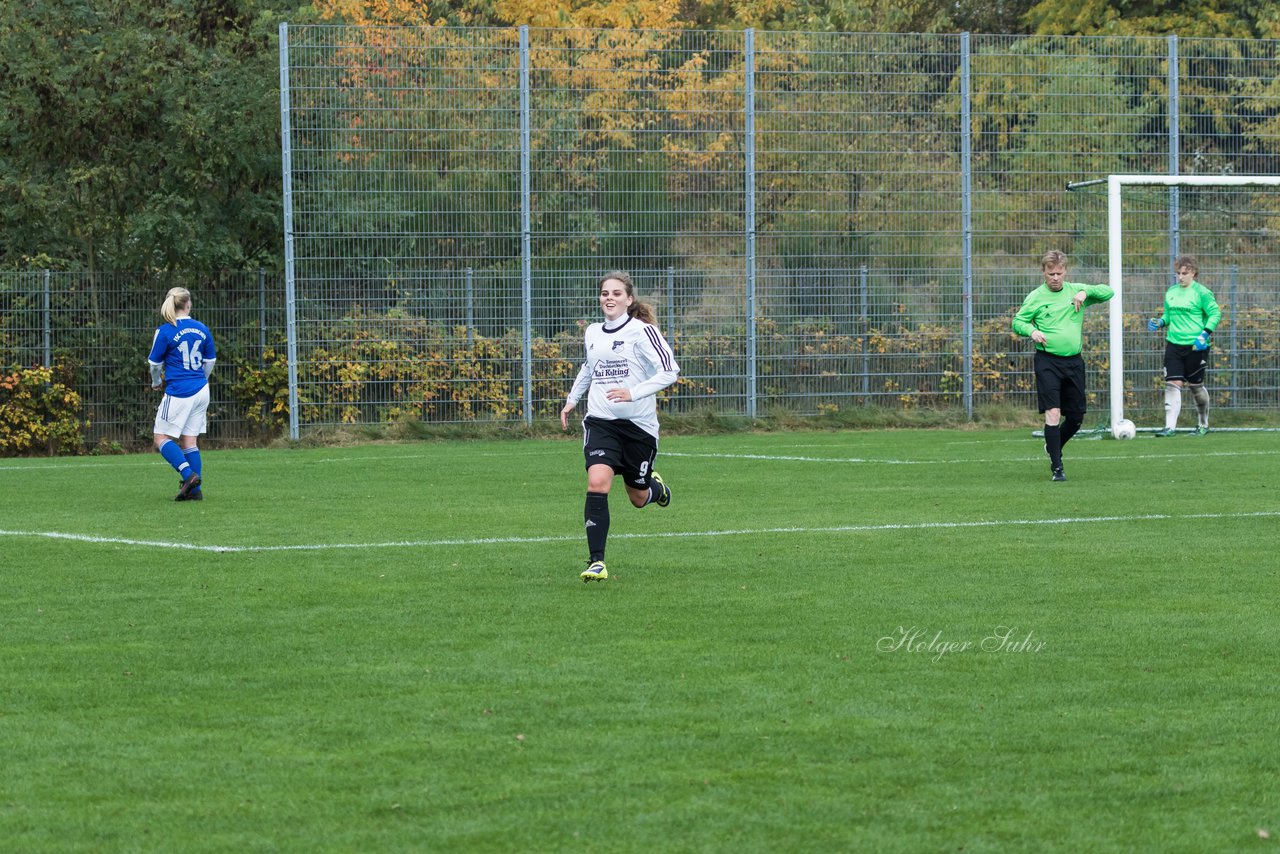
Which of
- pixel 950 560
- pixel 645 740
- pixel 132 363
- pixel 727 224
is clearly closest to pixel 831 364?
pixel 727 224

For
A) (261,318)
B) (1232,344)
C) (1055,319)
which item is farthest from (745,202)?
(1055,319)

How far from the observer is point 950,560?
9.83m

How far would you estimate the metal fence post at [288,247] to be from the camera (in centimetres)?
2280

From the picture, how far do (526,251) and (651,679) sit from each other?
17.5m

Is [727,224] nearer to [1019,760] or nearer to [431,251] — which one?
[431,251]

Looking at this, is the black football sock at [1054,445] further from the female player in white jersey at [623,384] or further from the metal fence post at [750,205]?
the metal fence post at [750,205]

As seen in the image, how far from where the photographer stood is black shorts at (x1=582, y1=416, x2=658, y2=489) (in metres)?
9.77

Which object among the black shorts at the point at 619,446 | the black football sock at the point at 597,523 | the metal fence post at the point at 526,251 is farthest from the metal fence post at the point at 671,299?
the black football sock at the point at 597,523

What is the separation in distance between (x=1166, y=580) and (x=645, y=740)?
14.3 feet

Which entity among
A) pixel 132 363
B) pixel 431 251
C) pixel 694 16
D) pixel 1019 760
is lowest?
pixel 1019 760

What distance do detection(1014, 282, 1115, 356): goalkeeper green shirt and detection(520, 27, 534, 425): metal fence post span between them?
9.36 metres

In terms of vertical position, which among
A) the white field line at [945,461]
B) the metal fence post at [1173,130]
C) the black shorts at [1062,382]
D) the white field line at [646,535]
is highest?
the metal fence post at [1173,130]

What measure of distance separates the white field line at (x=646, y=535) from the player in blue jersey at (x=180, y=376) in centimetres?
271

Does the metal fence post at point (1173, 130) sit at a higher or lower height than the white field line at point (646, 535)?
higher
